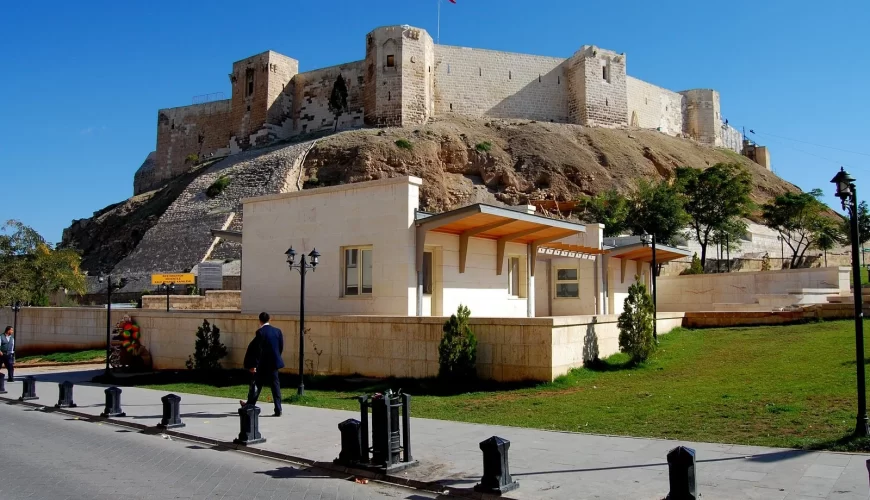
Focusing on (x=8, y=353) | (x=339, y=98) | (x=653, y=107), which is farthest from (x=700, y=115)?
(x=8, y=353)

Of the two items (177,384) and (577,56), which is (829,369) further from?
(577,56)

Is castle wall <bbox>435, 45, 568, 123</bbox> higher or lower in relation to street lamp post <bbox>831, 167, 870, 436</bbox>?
higher

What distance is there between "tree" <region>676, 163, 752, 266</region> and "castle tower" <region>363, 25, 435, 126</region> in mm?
24689

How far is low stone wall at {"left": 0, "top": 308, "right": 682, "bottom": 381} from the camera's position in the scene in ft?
41.9

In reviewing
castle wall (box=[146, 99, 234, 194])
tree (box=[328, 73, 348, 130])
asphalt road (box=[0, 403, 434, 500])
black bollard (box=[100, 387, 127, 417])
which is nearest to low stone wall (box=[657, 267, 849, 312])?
black bollard (box=[100, 387, 127, 417])

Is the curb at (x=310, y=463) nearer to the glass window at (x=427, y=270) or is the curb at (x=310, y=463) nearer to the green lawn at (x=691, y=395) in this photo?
the green lawn at (x=691, y=395)

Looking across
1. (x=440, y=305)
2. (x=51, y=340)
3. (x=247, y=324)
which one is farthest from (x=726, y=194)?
(x=51, y=340)

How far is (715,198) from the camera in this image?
37.5 meters

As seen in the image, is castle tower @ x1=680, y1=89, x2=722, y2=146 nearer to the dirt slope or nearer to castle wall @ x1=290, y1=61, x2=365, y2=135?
the dirt slope

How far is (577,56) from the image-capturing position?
63.0 metres

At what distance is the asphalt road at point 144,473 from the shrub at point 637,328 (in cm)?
877

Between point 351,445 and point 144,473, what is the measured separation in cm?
225

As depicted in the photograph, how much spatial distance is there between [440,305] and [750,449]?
9.27 metres

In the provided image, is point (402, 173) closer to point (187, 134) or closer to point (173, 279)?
point (173, 279)
